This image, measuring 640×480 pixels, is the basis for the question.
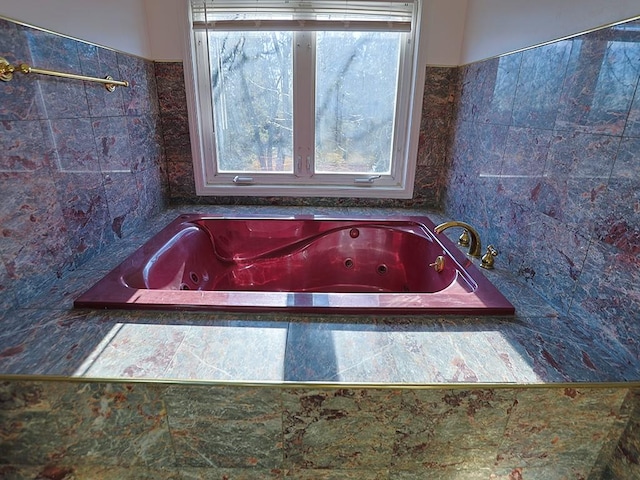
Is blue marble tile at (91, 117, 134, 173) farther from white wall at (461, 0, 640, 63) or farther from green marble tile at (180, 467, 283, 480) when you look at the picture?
white wall at (461, 0, 640, 63)

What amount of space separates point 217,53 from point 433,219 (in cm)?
167

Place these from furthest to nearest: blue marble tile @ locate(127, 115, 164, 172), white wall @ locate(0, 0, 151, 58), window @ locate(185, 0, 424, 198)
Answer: window @ locate(185, 0, 424, 198)
blue marble tile @ locate(127, 115, 164, 172)
white wall @ locate(0, 0, 151, 58)

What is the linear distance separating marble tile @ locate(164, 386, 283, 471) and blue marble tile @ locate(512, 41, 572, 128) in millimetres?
1354

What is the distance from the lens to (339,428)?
928 millimetres

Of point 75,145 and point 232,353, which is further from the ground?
point 75,145

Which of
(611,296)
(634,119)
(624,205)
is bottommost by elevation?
(611,296)

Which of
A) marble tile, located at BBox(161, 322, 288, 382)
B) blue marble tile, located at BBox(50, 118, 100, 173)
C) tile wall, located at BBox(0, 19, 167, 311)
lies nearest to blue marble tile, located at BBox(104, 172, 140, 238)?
tile wall, located at BBox(0, 19, 167, 311)

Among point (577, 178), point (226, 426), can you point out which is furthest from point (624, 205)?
point (226, 426)

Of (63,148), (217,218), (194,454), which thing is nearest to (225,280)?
(217,218)

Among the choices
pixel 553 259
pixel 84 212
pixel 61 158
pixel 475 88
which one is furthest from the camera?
pixel 475 88

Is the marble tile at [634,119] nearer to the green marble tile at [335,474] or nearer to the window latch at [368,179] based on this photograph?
the green marble tile at [335,474]

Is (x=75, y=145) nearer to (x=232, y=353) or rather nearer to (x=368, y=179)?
(x=232, y=353)

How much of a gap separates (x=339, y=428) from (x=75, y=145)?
1.46 m

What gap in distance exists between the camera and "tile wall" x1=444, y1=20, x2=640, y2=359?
97 centimetres
